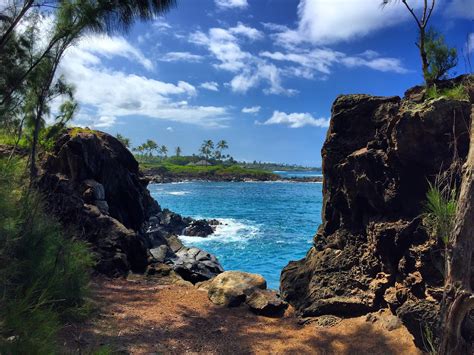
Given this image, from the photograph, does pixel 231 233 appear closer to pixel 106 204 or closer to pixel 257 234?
Result: pixel 257 234

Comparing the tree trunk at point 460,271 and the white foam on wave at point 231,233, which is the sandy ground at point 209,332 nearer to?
the tree trunk at point 460,271

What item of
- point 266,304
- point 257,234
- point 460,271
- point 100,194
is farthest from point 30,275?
point 257,234

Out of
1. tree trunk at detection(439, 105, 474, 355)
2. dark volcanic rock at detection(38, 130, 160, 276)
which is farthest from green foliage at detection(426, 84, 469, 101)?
dark volcanic rock at detection(38, 130, 160, 276)

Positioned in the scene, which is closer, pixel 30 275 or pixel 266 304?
pixel 30 275

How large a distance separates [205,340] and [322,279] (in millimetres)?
3825

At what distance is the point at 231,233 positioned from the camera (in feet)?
120

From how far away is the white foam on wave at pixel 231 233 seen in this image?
110 ft

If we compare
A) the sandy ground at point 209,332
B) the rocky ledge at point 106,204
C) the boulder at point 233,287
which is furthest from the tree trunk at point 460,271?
the rocky ledge at point 106,204

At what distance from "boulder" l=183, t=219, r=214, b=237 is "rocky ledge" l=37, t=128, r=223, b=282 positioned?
6782 mm

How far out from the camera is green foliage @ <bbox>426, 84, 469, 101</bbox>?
786 centimetres

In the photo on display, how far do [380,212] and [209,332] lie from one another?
5360 mm

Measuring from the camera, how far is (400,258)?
875 centimetres

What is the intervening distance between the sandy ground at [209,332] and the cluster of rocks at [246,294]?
0.81ft

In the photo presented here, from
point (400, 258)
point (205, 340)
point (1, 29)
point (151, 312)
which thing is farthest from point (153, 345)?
point (1, 29)
